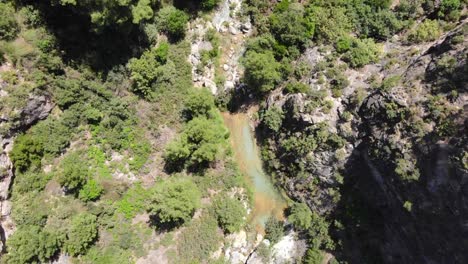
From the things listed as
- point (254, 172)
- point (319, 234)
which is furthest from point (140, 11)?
point (319, 234)

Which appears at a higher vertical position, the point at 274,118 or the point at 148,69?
the point at 274,118

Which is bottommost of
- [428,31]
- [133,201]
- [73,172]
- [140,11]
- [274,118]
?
[133,201]

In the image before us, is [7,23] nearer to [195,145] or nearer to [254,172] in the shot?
[195,145]

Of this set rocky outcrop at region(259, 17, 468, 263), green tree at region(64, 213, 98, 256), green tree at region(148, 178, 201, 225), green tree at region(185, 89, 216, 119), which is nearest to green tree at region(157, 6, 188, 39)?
green tree at region(185, 89, 216, 119)

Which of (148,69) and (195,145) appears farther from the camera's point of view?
(195,145)

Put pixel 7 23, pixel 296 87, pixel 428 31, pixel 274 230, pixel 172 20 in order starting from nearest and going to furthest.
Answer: pixel 7 23
pixel 428 31
pixel 296 87
pixel 172 20
pixel 274 230

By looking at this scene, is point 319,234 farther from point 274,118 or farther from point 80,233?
point 80,233

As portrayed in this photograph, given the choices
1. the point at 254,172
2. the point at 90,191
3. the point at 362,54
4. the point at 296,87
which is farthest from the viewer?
the point at 254,172
